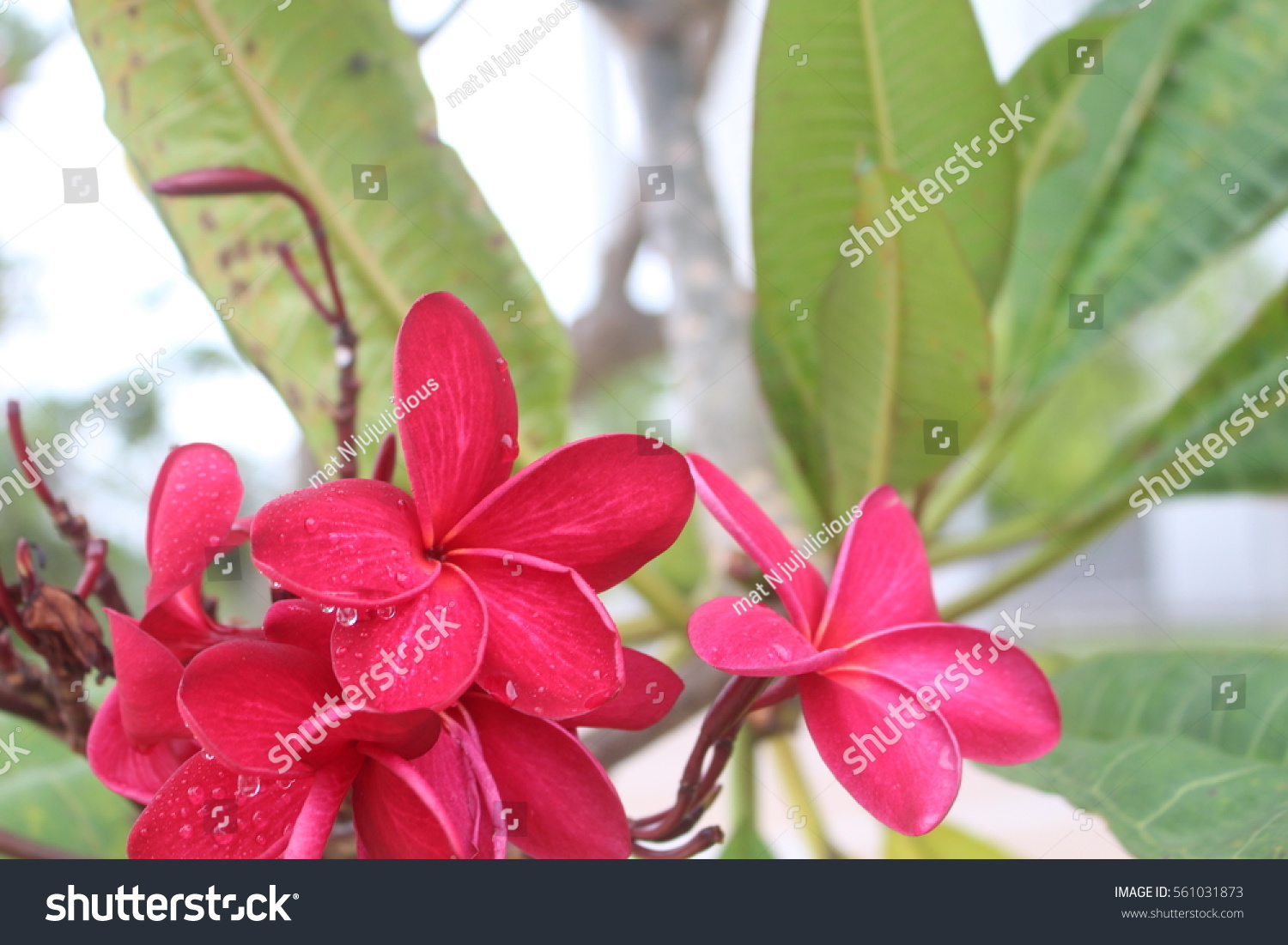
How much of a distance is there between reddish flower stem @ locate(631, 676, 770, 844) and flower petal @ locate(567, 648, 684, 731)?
0.04 feet

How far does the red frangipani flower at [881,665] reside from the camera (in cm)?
22

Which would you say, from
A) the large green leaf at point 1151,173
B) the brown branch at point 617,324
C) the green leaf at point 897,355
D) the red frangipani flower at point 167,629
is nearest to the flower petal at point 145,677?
the red frangipani flower at point 167,629

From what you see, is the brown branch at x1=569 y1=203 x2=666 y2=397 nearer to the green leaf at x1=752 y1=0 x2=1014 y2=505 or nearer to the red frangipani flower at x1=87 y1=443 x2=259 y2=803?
the green leaf at x1=752 y1=0 x2=1014 y2=505

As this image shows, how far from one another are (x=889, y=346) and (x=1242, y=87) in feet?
1.09

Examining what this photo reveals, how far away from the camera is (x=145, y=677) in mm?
208

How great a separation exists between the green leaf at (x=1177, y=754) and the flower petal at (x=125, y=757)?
0.99 feet

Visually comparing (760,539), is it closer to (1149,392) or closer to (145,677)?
(145,677)

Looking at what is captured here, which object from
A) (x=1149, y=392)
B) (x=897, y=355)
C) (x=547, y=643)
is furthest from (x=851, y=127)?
(x=1149, y=392)

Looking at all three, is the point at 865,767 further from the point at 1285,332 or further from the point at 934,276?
the point at 1285,332

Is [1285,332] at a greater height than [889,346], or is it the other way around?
[889,346]

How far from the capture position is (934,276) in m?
0.44

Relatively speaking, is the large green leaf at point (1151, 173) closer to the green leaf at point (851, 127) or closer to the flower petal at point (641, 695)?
the green leaf at point (851, 127)

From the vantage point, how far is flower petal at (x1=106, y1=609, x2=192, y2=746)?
21 centimetres

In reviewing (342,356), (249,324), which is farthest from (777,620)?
(249,324)
